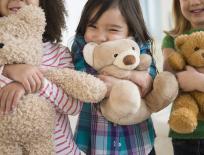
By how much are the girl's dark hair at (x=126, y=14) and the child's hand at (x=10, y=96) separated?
289 mm

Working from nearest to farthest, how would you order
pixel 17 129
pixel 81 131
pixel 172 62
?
pixel 17 129
pixel 172 62
pixel 81 131

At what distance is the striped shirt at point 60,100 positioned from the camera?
2.46 ft

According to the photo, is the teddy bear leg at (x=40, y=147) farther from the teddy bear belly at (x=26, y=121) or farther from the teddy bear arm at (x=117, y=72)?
the teddy bear arm at (x=117, y=72)

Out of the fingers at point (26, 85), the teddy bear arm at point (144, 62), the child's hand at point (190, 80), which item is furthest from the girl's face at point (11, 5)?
the child's hand at point (190, 80)

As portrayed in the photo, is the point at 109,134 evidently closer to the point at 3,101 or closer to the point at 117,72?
the point at 117,72

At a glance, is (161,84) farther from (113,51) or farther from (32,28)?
(32,28)

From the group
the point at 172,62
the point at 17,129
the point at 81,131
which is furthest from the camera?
the point at 81,131

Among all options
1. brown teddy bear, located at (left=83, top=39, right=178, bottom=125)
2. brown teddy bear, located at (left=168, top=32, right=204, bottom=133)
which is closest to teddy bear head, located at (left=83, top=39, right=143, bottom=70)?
brown teddy bear, located at (left=83, top=39, right=178, bottom=125)

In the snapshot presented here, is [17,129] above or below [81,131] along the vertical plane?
above

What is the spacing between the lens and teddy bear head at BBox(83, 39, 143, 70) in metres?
0.77

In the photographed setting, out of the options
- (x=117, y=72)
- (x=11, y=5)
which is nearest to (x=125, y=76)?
(x=117, y=72)

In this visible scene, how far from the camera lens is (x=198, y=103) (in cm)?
81

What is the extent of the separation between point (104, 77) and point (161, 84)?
0.46 ft

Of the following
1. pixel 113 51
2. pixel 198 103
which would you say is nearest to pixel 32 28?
pixel 113 51
